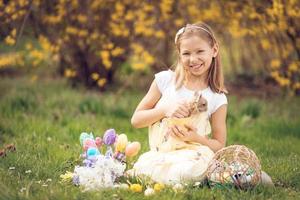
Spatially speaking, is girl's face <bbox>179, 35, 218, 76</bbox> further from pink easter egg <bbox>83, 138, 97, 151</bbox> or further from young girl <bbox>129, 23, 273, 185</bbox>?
pink easter egg <bbox>83, 138, 97, 151</bbox>

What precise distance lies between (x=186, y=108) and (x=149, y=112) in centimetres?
29

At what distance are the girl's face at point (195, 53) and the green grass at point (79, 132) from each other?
0.74 metres

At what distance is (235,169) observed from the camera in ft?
10.3

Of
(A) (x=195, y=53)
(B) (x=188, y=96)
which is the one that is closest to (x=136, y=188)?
(B) (x=188, y=96)

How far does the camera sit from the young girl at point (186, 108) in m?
3.29

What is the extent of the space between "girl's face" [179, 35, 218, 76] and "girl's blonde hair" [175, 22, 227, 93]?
1.3 inches

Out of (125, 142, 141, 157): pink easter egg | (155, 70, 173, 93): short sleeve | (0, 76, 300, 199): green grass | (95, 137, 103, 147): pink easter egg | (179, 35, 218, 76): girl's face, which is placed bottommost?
(0, 76, 300, 199): green grass

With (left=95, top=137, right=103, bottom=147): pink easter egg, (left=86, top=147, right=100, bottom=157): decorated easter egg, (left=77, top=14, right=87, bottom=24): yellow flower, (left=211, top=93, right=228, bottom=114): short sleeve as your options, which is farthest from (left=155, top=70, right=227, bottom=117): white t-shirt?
(left=77, top=14, right=87, bottom=24): yellow flower

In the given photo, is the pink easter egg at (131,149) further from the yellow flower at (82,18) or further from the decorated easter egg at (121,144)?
the yellow flower at (82,18)

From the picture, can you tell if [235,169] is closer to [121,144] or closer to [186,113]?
[186,113]

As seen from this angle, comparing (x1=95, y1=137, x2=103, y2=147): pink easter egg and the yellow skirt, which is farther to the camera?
(x1=95, y1=137, x2=103, y2=147): pink easter egg

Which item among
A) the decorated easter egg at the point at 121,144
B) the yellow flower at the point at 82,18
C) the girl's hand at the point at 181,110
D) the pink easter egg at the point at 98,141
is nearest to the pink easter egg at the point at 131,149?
the decorated easter egg at the point at 121,144

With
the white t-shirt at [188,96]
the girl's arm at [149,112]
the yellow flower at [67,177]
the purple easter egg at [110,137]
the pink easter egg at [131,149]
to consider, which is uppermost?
the white t-shirt at [188,96]

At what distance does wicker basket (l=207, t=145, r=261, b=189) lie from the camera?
3.13 m
